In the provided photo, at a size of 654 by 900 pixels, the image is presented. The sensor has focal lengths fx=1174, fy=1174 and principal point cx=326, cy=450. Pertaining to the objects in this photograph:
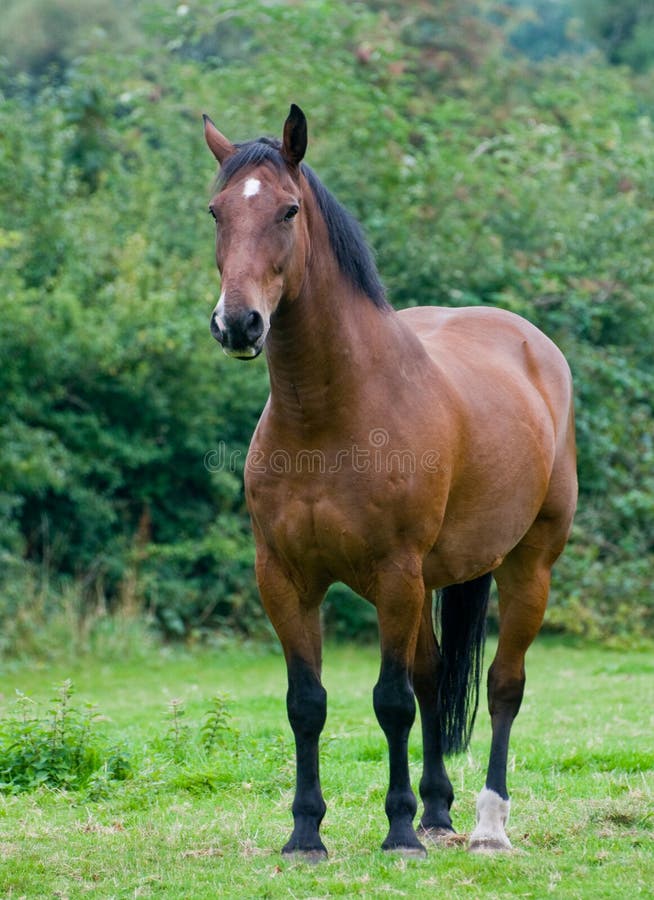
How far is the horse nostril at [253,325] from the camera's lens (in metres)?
3.87

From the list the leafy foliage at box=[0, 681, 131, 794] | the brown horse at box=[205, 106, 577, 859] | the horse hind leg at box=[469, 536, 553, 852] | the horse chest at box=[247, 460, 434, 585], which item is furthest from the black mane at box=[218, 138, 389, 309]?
the leafy foliage at box=[0, 681, 131, 794]

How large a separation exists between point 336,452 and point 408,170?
11598 mm

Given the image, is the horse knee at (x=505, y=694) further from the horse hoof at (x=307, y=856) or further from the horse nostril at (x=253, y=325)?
the horse nostril at (x=253, y=325)

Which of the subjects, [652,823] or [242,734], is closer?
[652,823]

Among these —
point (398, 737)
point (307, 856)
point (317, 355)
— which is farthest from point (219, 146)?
point (307, 856)

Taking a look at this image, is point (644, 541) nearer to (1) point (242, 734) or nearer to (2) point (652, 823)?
(1) point (242, 734)

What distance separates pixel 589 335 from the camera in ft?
→ 47.9

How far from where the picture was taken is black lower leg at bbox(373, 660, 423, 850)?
451 cm

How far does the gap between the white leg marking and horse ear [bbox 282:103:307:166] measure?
8.93ft

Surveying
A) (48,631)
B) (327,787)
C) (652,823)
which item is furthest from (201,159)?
(652,823)

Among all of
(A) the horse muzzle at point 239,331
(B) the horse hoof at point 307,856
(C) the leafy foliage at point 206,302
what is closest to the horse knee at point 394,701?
(B) the horse hoof at point 307,856

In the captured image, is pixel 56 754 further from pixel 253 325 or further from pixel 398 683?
pixel 253 325

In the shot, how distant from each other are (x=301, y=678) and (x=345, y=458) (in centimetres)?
91

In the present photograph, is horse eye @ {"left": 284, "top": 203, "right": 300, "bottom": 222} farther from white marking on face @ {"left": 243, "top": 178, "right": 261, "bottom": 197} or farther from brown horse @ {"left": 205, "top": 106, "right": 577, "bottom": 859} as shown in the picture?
white marking on face @ {"left": 243, "top": 178, "right": 261, "bottom": 197}
